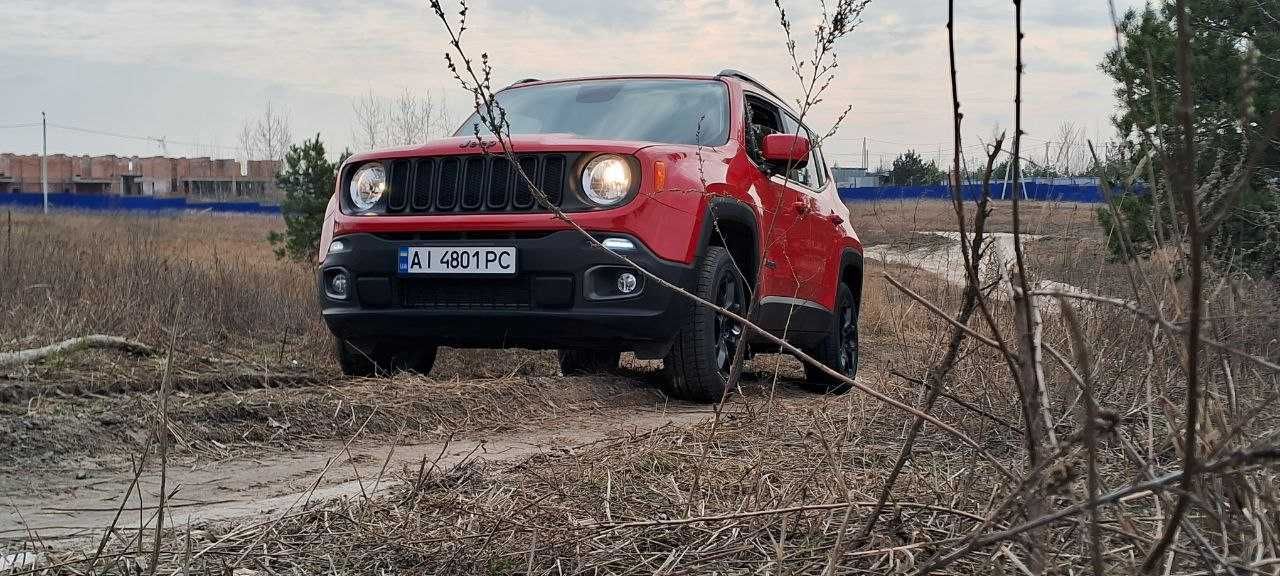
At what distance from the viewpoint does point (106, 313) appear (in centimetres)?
757

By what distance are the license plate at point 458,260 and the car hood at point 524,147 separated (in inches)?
18.1

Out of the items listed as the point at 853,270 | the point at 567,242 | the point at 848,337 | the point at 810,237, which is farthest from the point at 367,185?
the point at 853,270

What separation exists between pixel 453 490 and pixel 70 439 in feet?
7.18

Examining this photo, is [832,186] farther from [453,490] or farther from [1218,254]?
[453,490]

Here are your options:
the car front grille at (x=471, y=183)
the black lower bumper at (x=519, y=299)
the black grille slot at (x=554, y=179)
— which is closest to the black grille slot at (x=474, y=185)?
the car front grille at (x=471, y=183)

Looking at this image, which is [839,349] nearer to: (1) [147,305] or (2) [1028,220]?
(2) [1028,220]

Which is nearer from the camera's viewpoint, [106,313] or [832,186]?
[106,313]

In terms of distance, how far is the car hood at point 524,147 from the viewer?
5758mm

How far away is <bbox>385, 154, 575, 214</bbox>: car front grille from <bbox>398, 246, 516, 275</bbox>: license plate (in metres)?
0.20

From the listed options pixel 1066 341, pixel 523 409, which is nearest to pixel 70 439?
pixel 523 409

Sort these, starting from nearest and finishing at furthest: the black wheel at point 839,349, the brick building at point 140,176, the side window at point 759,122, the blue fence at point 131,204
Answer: the side window at point 759,122
the black wheel at point 839,349
the blue fence at point 131,204
the brick building at point 140,176

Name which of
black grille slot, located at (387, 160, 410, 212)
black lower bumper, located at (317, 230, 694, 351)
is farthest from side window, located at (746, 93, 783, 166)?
black grille slot, located at (387, 160, 410, 212)

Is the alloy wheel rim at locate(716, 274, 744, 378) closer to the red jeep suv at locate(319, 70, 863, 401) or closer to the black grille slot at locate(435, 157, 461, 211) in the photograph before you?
the red jeep suv at locate(319, 70, 863, 401)

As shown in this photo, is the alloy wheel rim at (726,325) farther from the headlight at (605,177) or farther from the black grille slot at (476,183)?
the black grille slot at (476,183)
